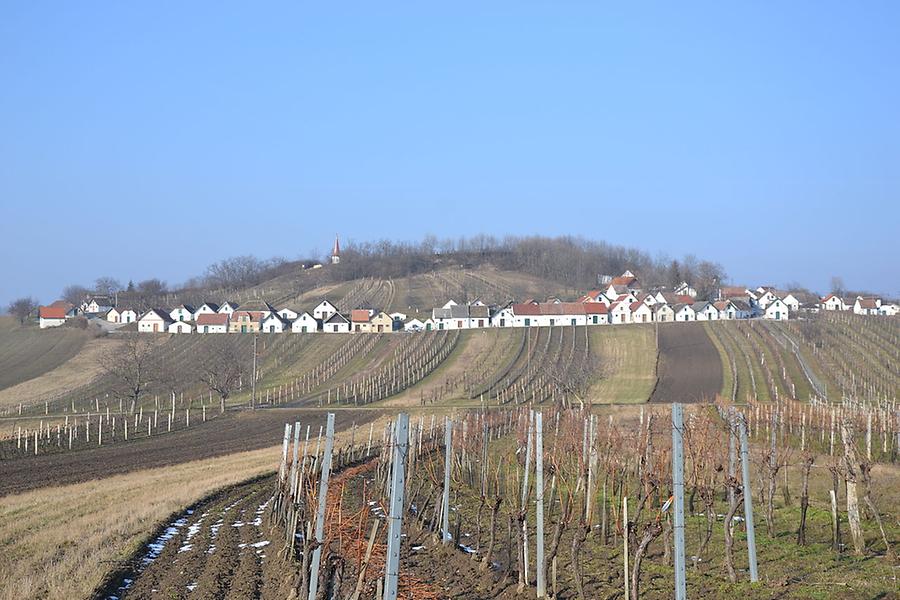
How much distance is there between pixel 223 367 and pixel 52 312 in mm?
56686

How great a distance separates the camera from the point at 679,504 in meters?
11.4

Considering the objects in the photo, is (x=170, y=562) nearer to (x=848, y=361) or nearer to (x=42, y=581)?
(x=42, y=581)

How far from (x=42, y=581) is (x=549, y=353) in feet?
214

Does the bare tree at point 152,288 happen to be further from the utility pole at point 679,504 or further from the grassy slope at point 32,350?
the utility pole at point 679,504

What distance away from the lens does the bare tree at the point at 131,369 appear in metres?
63.0

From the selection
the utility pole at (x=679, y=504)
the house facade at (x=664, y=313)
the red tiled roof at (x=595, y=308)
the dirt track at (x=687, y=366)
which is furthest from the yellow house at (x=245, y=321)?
the utility pole at (x=679, y=504)

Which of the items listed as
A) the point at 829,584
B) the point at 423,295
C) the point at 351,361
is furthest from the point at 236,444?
the point at 423,295

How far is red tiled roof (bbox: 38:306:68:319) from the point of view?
11600cm

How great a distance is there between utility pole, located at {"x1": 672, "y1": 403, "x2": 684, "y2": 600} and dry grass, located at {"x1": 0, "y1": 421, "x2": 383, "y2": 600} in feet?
25.7

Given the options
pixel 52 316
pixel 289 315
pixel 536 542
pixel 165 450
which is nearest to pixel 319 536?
pixel 536 542

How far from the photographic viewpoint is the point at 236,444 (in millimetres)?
40625

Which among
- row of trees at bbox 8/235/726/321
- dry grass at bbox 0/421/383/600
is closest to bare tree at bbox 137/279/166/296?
row of trees at bbox 8/235/726/321

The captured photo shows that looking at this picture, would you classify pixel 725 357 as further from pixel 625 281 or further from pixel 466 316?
pixel 625 281

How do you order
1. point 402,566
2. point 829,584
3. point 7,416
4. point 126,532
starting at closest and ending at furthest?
point 829,584 < point 402,566 < point 126,532 < point 7,416
